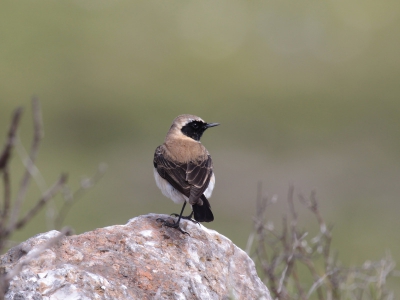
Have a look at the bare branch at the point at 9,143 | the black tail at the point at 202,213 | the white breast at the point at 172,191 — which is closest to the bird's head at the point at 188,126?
the white breast at the point at 172,191

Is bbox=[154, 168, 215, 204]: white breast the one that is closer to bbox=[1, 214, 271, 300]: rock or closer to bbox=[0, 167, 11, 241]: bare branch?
bbox=[1, 214, 271, 300]: rock

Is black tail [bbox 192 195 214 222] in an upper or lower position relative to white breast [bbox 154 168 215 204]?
upper

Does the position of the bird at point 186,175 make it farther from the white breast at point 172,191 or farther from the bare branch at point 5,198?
the bare branch at point 5,198

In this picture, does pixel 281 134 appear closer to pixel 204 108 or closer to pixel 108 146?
pixel 204 108

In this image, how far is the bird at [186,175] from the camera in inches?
226

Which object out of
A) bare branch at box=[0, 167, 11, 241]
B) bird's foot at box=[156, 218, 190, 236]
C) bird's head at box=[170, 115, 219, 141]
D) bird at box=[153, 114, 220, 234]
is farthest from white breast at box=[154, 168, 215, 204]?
bare branch at box=[0, 167, 11, 241]

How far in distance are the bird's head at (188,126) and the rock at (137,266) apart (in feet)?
5.97

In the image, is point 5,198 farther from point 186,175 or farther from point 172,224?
point 186,175

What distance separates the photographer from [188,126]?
718 cm

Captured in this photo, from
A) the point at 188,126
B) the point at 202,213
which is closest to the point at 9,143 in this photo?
the point at 202,213

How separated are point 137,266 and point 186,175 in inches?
60.2

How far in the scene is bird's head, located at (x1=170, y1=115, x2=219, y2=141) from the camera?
716 centimetres

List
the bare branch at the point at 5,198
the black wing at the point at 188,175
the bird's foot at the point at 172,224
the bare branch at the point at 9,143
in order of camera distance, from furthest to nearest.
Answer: the black wing at the point at 188,175
the bird's foot at the point at 172,224
the bare branch at the point at 5,198
the bare branch at the point at 9,143

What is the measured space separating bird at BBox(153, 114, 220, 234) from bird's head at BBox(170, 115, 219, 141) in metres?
0.13
